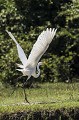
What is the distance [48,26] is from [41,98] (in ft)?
12.5

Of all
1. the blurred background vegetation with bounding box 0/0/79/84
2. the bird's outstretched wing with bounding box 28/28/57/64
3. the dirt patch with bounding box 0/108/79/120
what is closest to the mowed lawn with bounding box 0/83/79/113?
the dirt patch with bounding box 0/108/79/120

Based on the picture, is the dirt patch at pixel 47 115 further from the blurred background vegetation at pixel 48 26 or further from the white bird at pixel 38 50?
the blurred background vegetation at pixel 48 26

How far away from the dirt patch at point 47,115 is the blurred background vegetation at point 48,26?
4.33 meters

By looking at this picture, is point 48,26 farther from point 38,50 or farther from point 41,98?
point 38,50

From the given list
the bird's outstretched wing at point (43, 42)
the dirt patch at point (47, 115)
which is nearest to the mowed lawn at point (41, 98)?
the dirt patch at point (47, 115)

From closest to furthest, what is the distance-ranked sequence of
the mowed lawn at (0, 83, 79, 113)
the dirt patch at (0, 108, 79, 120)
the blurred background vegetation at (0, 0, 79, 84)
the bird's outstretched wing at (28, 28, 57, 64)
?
the dirt patch at (0, 108, 79, 120), the mowed lawn at (0, 83, 79, 113), the bird's outstretched wing at (28, 28, 57, 64), the blurred background vegetation at (0, 0, 79, 84)

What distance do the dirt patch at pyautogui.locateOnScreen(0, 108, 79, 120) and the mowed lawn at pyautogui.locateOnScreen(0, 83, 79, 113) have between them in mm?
65

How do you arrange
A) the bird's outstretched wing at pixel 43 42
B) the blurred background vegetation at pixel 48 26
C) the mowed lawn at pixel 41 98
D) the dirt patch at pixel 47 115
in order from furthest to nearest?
the blurred background vegetation at pixel 48 26
the bird's outstretched wing at pixel 43 42
the mowed lawn at pixel 41 98
the dirt patch at pixel 47 115

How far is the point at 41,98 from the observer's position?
859 centimetres

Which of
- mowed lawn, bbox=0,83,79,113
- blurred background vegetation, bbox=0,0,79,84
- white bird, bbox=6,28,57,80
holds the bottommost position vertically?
blurred background vegetation, bbox=0,0,79,84

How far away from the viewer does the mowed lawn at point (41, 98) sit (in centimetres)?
724

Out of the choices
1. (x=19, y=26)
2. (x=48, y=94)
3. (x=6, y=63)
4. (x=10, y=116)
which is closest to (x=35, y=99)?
(x=48, y=94)

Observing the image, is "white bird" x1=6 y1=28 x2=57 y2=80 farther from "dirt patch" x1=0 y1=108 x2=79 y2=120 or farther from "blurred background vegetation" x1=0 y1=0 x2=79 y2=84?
"blurred background vegetation" x1=0 y1=0 x2=79 y2=84

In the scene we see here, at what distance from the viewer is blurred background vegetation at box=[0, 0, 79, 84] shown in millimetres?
11766
